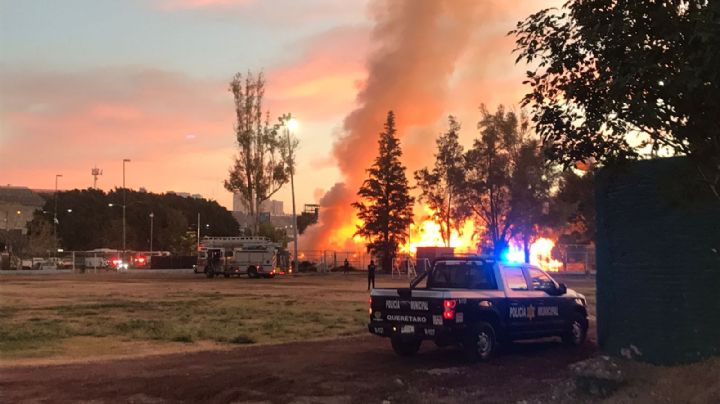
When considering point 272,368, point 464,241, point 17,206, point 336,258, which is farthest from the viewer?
point 17,206

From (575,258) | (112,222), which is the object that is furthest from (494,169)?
(112,222)

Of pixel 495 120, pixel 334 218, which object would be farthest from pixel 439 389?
pixel 334 218

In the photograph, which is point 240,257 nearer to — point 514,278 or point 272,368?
point 514,278

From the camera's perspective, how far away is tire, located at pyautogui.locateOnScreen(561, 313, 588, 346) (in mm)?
13234

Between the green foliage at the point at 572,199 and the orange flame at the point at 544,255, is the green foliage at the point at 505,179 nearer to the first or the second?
the green foliage at the point at 572,199

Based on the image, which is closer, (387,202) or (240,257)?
(240,257)

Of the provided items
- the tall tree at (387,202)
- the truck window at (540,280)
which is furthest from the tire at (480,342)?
the tall tree at (387,202)

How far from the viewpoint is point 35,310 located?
21.6 metres

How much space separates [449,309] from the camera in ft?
35.7

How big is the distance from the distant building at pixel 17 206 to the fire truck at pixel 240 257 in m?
85.6

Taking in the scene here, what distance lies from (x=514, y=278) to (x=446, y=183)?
4316 centimetres

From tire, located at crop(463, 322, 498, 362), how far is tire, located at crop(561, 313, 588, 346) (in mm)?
2493

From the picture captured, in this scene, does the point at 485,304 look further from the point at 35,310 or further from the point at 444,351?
the point at 35,310

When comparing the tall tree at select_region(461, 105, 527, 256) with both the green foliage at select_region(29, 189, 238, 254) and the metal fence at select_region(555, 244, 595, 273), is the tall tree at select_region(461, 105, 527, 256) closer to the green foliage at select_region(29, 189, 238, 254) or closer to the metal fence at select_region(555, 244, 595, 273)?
the metal fence at select_region(555, 244, 595, 273)
